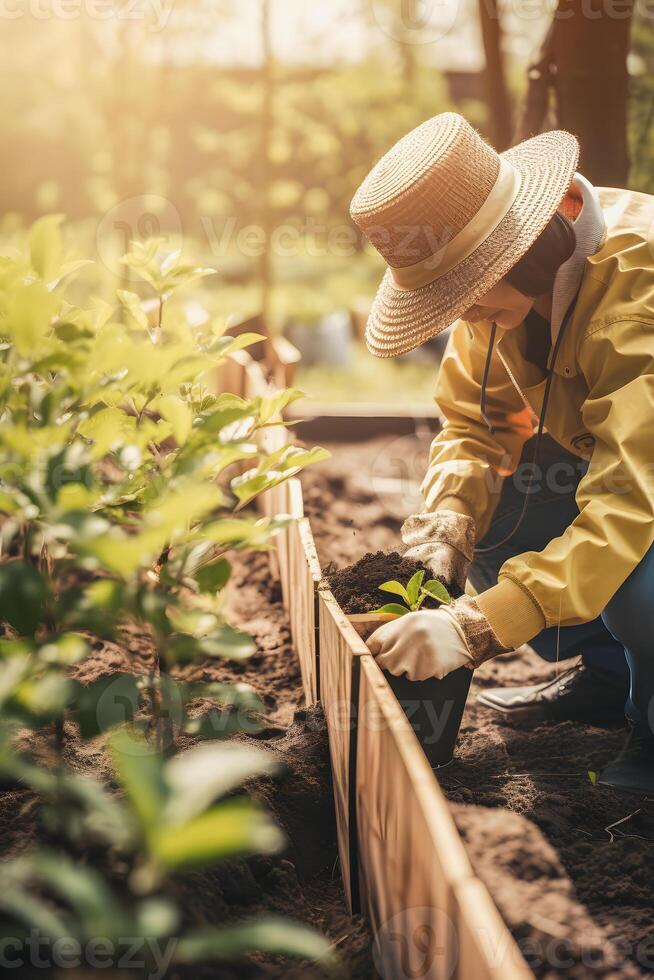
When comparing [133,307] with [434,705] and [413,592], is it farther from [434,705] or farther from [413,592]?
[434,705]

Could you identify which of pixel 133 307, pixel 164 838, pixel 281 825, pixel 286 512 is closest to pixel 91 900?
pixel 164 838

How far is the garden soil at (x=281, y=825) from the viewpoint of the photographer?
4.33 feet

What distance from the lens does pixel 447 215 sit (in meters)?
1.93

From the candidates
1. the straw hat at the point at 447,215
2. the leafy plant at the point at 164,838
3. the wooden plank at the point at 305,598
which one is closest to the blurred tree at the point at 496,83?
the straw hat at the point at 447,215

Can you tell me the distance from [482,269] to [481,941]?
4.50 ft

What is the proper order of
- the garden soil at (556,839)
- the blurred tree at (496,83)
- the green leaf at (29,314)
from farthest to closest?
the blurred tree at (496,83)
the garden soil at (556,839)
the green leaf at (29,314)

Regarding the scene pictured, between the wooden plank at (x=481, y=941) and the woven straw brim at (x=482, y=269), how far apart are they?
123 centimetres

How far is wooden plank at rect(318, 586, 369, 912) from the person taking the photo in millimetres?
1599

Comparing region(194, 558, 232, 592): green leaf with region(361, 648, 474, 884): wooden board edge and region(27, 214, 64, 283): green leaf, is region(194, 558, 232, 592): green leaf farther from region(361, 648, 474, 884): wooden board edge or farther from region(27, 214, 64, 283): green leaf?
region(27, 214, 64, 283): green leaf

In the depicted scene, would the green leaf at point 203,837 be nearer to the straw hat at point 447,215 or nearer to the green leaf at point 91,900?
the green leaf at point 91,900

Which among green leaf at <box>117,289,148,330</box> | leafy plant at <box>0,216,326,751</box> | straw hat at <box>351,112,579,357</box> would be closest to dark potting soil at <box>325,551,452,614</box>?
straw hat at <box>351,112,579,357</box>

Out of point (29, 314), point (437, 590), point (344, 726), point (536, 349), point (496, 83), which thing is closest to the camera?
point (29, 314)

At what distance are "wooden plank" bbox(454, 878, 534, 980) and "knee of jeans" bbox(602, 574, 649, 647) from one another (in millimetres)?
1106

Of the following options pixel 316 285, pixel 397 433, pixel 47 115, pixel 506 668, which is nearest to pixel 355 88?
pixel 316 285
